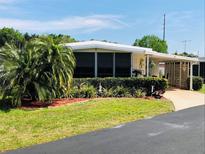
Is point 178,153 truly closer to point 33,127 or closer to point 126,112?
point 33,127

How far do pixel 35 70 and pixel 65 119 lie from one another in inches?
127

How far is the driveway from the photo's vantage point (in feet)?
23.9

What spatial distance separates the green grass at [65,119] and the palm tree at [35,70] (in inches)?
42.4

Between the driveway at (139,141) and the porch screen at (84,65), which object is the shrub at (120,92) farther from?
the driveway at (139,141)

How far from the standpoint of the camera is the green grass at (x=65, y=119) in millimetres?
8695

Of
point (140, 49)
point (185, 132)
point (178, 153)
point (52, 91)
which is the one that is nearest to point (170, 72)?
point (140, 49)

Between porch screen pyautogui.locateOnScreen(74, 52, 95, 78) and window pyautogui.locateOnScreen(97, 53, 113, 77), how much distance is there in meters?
0.38

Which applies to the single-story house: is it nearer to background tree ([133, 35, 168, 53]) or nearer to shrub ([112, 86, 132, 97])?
shrub ([112, 86, 132, 97])

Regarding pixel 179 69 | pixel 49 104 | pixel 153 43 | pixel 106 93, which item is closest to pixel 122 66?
pixel 106 93

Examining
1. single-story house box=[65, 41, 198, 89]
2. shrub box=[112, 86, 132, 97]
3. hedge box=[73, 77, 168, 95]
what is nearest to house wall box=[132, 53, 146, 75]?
single-story house box=[65, 41, 198, 89]

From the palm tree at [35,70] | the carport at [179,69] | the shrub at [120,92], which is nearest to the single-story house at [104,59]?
the shrub at [120,92]

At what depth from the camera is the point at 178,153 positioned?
7.16 meters

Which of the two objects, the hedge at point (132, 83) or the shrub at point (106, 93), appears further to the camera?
the hedge at point (132, 83)

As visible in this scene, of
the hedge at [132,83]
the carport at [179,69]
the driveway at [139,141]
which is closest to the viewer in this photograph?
the driveway at [139,141]
